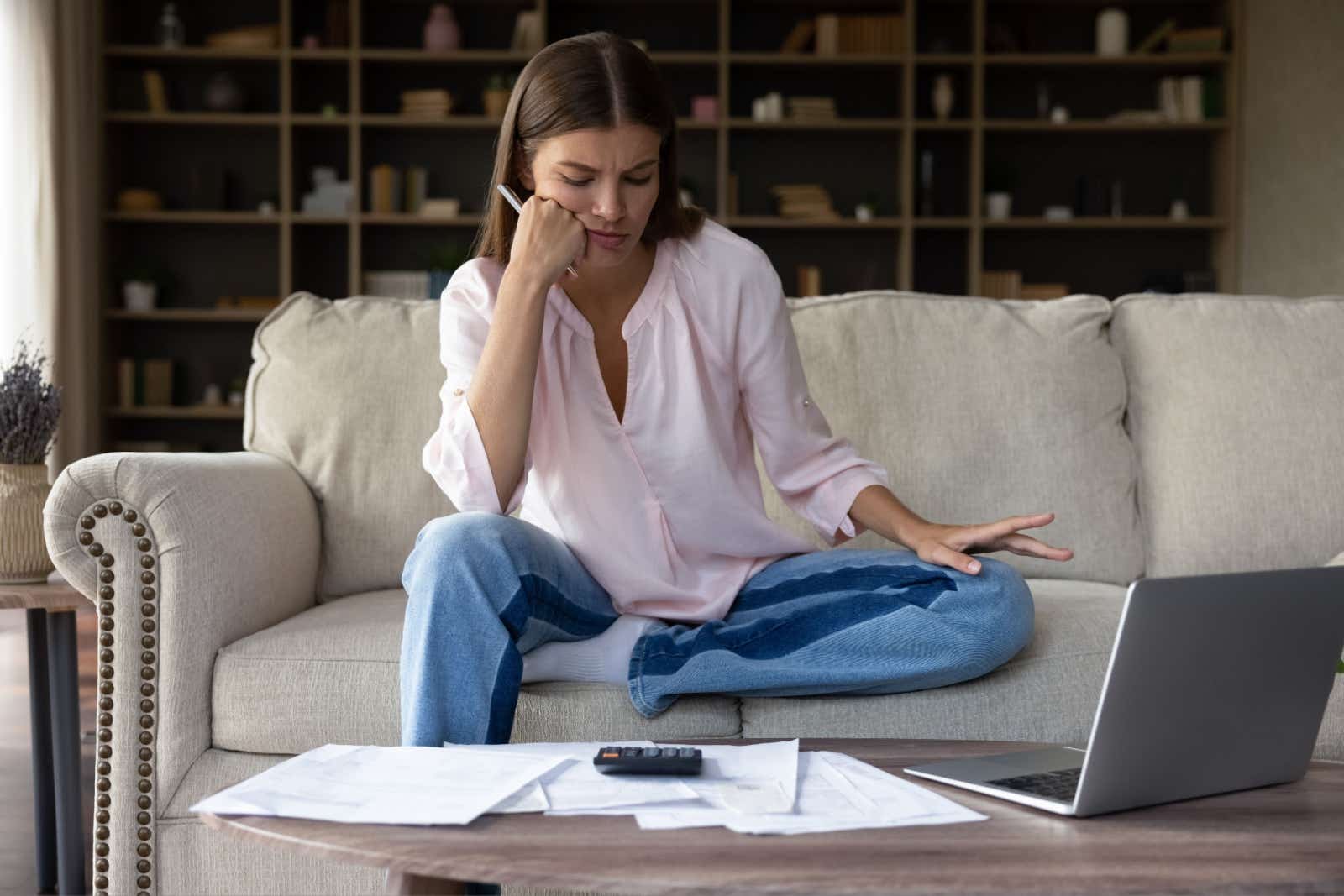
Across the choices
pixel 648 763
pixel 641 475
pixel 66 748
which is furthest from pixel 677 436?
pixel 66 748

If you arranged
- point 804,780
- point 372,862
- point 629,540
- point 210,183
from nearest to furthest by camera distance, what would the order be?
point 372,862 → point 804,780 → point 629,540 → point 210,183

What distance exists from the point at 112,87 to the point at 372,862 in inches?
220

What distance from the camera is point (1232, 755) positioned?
98 centimetres

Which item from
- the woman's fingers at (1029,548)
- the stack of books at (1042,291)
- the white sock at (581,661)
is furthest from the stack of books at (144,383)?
the woman's fingers at (1029,548)

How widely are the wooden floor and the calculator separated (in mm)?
1196

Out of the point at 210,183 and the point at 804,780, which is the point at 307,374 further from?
the point at 210,183

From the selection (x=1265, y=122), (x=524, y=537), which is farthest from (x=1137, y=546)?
(x=1265, y=122)

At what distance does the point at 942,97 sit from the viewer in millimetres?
5523

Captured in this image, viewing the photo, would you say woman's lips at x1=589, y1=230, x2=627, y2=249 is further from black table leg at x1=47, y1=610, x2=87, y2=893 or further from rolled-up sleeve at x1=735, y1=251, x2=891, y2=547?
black table leg at x1=47, y1=610, x2=87, y2=893

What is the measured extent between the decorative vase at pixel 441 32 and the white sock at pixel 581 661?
4361mm

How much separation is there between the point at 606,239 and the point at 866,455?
653 millimetres

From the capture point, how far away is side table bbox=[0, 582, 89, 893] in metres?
1.83

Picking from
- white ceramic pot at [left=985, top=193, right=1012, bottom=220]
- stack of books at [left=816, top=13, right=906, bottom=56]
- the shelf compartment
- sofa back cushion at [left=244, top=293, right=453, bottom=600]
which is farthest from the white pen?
the shelf compartment

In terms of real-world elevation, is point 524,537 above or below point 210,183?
below
